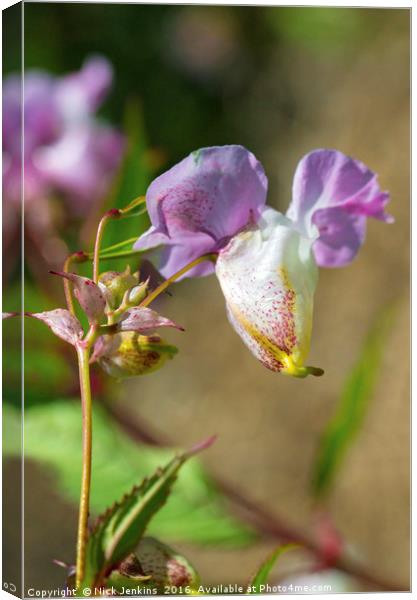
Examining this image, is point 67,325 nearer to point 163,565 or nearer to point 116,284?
point 116,284

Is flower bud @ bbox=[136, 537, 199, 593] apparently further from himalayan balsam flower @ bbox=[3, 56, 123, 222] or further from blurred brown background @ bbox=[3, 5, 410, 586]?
himalayan balsam flower @ bbox=[3, 56, 123, 222]

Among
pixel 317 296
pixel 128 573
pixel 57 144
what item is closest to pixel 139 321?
pixel 128 573

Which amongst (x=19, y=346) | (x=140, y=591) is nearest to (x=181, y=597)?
(x=140, y=591)

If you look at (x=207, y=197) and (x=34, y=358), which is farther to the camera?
(x=34, y=358)

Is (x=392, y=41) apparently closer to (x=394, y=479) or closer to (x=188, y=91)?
(x=188, y=91)

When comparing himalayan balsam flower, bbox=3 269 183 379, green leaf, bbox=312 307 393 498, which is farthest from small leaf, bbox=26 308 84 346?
green leaf, bbox=312 307 393 498

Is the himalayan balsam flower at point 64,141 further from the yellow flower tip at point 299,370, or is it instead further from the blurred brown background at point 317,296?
the yellow flower tip at point 299,370

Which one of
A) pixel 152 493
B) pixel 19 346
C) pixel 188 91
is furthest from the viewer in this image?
pixel 188 91
